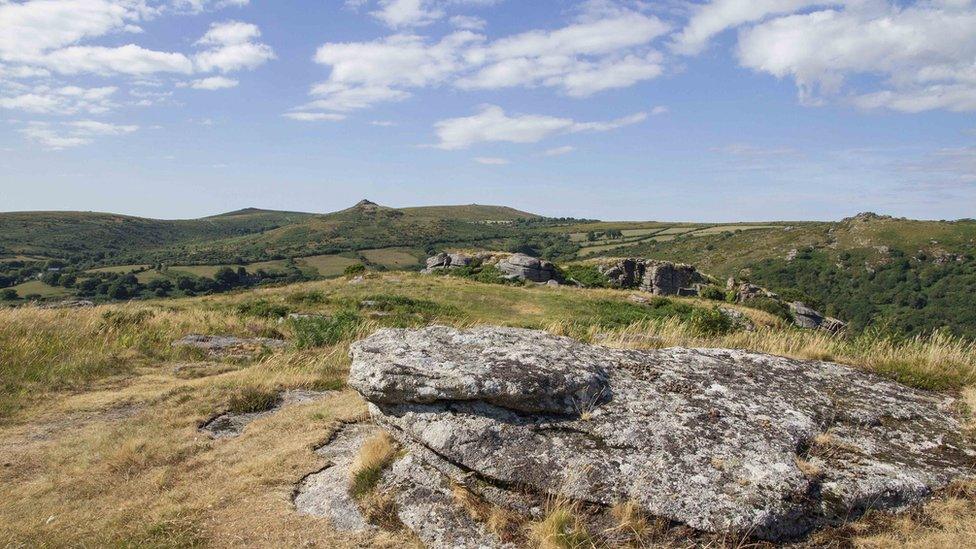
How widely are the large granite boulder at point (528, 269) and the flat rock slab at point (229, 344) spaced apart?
39.6m

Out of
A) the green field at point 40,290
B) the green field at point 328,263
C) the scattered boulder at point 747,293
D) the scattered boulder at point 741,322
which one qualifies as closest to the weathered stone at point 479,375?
the scattered boulder at point 741,322

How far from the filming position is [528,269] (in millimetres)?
55312

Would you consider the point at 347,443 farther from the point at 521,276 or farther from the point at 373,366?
the point at 521,276

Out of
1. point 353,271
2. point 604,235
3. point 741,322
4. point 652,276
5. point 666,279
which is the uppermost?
point 604,235

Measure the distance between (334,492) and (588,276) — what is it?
54.8 metres

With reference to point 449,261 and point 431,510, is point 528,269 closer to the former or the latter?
point 449,261

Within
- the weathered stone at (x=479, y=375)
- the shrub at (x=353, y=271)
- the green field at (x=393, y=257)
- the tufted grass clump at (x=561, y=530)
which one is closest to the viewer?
the tufted grass clump at (x=561, y=530)

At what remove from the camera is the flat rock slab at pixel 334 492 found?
5.30m

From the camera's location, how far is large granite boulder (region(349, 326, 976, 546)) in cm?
487

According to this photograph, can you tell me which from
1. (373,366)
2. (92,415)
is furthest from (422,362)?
(92,415)

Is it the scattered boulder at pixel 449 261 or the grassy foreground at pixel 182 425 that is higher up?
the grassy foreground at pixel 182 425

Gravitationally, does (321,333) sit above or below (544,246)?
above

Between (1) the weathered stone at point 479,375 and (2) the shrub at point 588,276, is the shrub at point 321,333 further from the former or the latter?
(2) the shrub at point 588,276

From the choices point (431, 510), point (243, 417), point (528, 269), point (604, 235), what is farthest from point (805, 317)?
point (604, 235)
